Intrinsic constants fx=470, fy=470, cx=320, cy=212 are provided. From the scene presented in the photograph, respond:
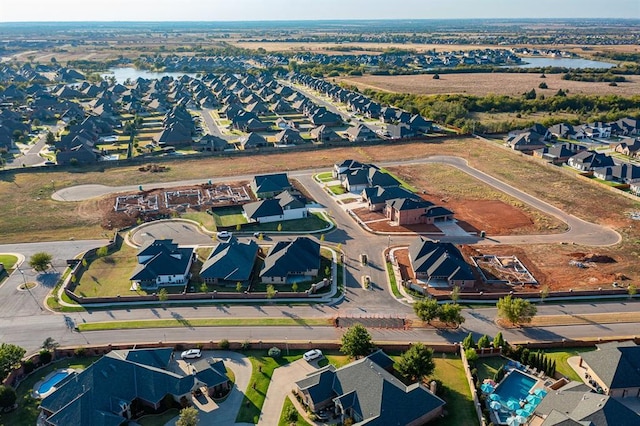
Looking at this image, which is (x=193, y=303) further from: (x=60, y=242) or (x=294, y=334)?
(x=60, y=242)

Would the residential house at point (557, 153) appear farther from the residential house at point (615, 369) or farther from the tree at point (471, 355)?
the tree at point (471, 355)

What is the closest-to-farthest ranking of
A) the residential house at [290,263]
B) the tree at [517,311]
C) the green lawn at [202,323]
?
1. the tree at [517,311]
2. the green lawn at [202,323]
3. the residential house at [290,263]

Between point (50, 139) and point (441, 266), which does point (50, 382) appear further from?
point (50, 139)

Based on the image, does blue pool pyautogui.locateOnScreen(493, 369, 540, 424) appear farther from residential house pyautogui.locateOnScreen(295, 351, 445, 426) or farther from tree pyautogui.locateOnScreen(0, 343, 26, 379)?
tree pyautogui.locateOnScreen(0, 343, 26, 379)

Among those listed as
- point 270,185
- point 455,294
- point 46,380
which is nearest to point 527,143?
point 270,185

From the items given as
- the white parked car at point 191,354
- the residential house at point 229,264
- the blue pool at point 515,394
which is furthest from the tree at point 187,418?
the blue pool at point 515,394

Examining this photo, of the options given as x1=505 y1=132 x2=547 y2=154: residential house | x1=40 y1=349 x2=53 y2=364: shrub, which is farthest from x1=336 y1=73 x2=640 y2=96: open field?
x1=40 y1=349 x2=53 y2=364: shrub

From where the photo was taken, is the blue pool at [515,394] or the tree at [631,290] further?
the tree at [631,290]
